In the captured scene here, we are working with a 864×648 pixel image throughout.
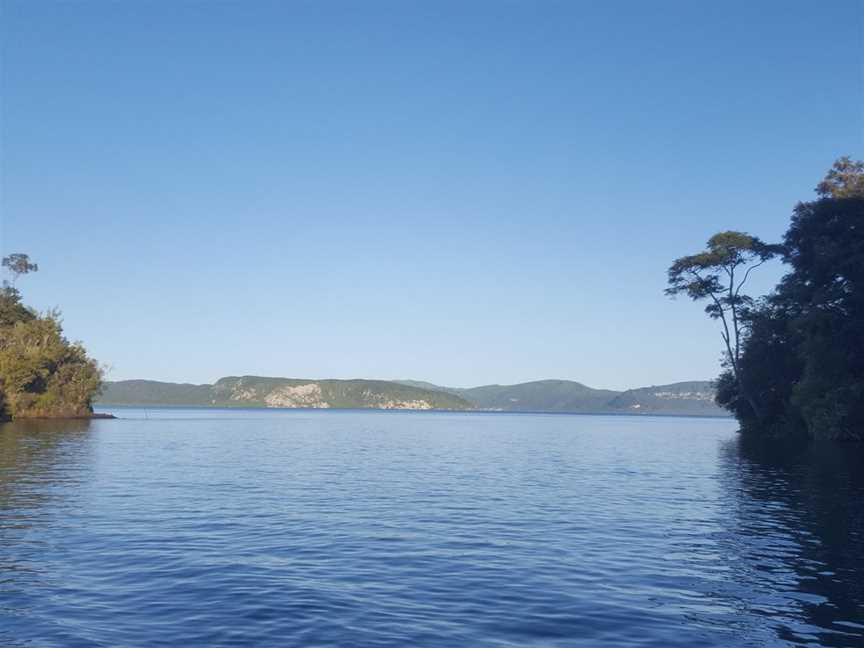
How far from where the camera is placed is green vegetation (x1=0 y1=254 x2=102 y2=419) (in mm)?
118562

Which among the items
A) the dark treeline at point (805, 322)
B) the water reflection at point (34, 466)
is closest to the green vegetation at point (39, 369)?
the water reflection at point (34, 466)

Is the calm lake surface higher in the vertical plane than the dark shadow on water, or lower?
lower

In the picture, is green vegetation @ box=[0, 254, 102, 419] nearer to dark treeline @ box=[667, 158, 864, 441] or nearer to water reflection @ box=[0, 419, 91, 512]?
water reflection @ box=[0, 419, 91, 512]

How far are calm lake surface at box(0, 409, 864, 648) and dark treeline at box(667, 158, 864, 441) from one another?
2980cm

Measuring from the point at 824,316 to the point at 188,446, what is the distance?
223ft

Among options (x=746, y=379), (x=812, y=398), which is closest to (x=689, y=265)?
(x=746, y=379)

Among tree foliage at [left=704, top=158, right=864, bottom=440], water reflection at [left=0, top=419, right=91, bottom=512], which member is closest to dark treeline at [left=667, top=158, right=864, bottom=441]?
tree foliage at [left=704, top=158, right=864, bottom=440]

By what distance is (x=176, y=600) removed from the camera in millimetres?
17797

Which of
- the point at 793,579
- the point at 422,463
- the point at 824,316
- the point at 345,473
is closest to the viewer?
the point at 793,579

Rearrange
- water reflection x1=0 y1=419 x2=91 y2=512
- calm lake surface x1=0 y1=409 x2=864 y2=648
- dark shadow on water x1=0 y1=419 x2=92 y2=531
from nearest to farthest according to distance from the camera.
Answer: calm lake surface x1=0 y1=409 x2=864 y2=648 < dark shadow on water x1=0 y1=419 x2=92 y2=531 < water reflection x1=0 y1=419 x2=91 y2=512

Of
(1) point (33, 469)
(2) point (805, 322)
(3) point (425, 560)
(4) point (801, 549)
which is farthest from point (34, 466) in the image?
(2) point (805, 322)

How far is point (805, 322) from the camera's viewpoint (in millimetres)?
73625

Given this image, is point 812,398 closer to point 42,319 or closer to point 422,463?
point 422,463

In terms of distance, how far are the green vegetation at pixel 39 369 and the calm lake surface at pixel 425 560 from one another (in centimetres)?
8311
